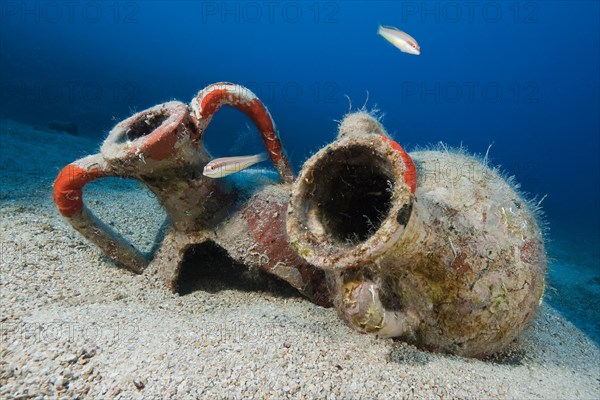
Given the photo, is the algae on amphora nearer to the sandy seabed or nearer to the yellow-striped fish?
the sandy seabed

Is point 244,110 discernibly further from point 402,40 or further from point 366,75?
point 366,75

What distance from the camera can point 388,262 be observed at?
2.29 meters

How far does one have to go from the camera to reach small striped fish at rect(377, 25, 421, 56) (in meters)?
4.01

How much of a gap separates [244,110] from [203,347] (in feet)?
7.30

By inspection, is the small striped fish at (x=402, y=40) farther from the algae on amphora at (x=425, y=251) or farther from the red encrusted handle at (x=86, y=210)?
the red encrusted handle at (x=86, y=210)

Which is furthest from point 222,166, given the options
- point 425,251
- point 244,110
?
point 425,251

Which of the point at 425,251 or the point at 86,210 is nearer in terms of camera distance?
the point at 425,251

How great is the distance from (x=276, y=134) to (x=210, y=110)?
82 cm

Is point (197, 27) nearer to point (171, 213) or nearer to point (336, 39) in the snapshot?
point (336, 39)

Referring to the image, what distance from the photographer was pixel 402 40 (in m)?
4.09

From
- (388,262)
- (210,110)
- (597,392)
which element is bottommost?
(597,392)

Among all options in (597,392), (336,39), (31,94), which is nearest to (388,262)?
(597,392)

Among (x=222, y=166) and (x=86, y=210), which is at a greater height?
(x=222, y=166)

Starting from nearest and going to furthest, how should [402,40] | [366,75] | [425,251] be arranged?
[425,251] → [402,40] → [366,75]
